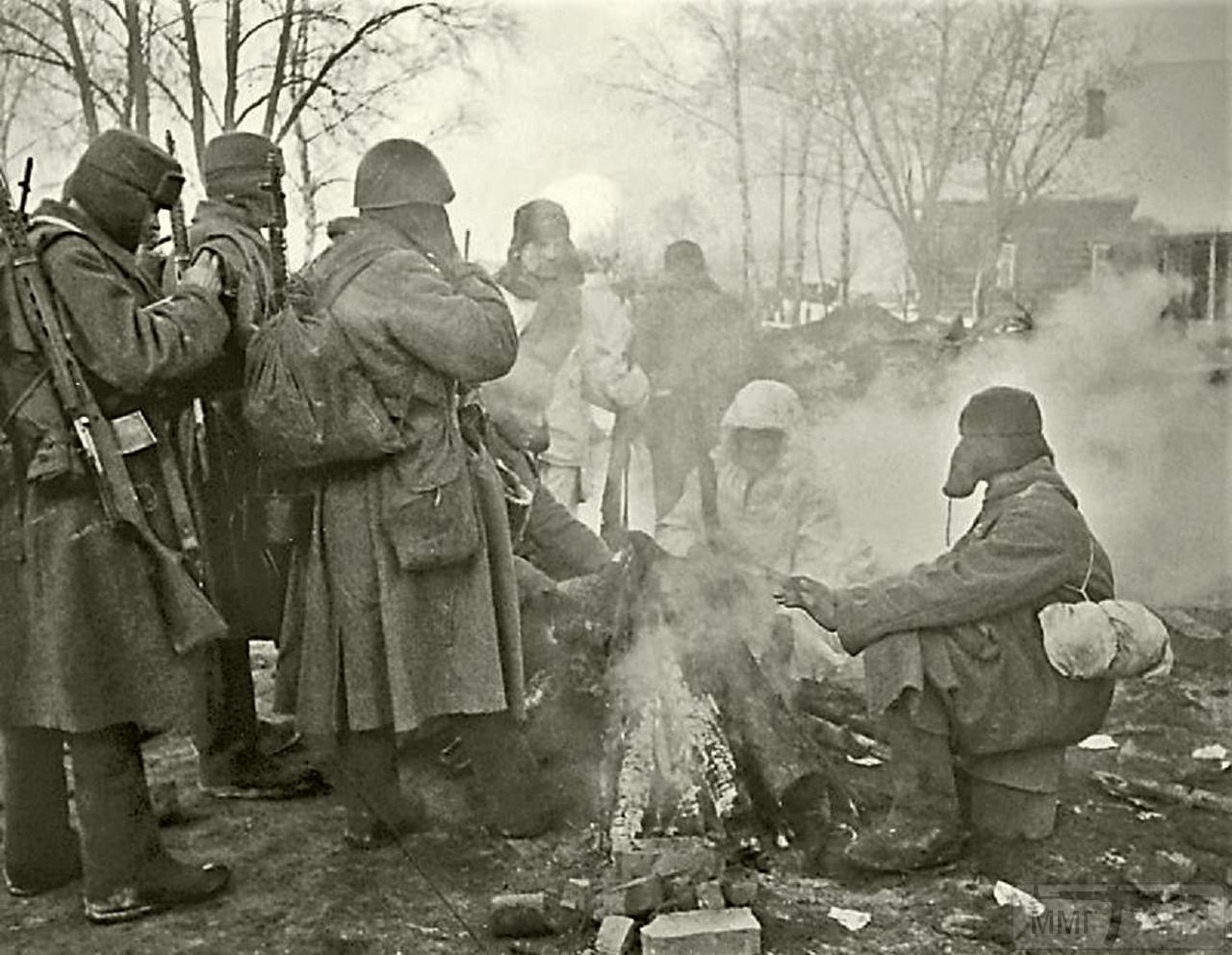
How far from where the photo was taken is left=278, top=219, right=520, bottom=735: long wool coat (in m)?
3.82

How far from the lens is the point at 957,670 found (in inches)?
158

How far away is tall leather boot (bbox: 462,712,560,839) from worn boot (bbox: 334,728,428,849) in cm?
26

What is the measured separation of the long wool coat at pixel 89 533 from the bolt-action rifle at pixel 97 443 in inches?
1.2

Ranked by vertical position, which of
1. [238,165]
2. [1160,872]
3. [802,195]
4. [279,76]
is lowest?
[1160,872]

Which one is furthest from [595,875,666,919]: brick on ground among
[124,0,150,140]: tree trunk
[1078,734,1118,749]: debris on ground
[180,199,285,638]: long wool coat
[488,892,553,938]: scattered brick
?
[124,0,150,140]: tree trunk

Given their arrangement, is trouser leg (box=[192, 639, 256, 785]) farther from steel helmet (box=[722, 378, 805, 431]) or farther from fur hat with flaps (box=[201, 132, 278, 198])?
steel helmet (box=[722, 378, 805, 431])

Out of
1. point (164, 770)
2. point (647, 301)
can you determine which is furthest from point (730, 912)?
point (647, 301)

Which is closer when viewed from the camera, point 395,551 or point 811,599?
point 395,551

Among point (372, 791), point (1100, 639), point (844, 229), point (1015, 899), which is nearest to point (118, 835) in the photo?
point (372, 791)

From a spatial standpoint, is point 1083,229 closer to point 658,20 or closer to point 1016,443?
point 658,20

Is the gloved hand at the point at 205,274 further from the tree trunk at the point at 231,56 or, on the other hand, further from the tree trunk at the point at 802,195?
the tree trunk at the point at 802,195

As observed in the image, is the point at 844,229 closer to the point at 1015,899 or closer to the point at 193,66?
the point at 193,66

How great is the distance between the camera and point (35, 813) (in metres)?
3.82

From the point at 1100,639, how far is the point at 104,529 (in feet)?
9.47
